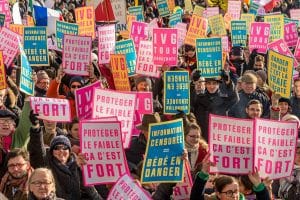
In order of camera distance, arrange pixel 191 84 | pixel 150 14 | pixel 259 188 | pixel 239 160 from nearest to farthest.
Result: pixel 259 188 < pixel 239 160 < pixel 191 84 < pixel 150 14

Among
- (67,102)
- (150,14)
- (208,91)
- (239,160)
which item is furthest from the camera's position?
(150,14)

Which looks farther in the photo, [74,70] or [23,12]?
[23,12]

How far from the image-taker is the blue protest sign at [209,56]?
1066cm

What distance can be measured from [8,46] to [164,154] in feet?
16.0

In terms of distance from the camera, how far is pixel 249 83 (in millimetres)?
9305

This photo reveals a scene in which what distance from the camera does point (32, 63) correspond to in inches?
439

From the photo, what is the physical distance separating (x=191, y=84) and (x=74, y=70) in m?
1.63

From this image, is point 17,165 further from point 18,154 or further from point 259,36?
point 259,36

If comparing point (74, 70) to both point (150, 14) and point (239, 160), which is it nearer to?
point (239, 160)

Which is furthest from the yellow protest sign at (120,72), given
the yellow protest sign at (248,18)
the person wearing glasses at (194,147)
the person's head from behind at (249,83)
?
the yellow protest sign at (248,18)

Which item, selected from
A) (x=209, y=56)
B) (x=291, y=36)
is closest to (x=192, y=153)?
(x=209, y=56)

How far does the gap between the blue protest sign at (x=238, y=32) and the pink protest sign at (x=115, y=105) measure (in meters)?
7.24

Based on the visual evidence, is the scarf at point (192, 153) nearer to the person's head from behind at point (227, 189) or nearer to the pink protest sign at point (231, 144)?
the pink protest sign at point (231, 144)

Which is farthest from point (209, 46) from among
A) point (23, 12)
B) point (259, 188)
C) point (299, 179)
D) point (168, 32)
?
point (23, 12)
